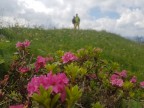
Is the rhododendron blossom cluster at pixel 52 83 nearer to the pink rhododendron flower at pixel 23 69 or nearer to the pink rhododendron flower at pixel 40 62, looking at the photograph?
the pink rhododendron flower at pixel 40 62

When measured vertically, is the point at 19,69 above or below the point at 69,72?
below

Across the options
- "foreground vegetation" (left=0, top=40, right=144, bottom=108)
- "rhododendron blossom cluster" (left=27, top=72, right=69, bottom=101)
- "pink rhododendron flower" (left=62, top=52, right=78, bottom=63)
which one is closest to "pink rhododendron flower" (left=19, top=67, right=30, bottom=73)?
"foreground vegetation" (left=0, top=40, right=144, bottom=108)

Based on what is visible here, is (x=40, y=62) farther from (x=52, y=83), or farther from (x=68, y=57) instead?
(x=52, y=83)

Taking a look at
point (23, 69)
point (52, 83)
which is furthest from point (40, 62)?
point (52, 83)

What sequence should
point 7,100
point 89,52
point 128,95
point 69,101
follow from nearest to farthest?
point 69,101
point 7,100
point 128,95
point 89,52

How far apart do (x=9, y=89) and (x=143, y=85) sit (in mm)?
1167

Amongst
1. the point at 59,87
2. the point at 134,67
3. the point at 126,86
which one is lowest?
the point at 134,67

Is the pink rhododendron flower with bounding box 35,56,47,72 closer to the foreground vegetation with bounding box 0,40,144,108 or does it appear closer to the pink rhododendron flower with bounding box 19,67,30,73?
the foreground vegetation with bounding box 0,40,144,108

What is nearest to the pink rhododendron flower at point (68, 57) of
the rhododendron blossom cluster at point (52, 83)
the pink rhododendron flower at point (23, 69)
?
the pink rhododendron flower at point (23, 69)

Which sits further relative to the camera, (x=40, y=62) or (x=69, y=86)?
(x=40, y=62)

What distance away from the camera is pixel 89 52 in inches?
123

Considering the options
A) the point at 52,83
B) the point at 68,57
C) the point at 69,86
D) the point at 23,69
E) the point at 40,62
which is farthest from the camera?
the point at 23,69

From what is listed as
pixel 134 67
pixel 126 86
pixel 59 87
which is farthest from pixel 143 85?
pixel 134 67

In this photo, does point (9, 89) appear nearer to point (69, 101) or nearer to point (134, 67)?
point (69, 101)
